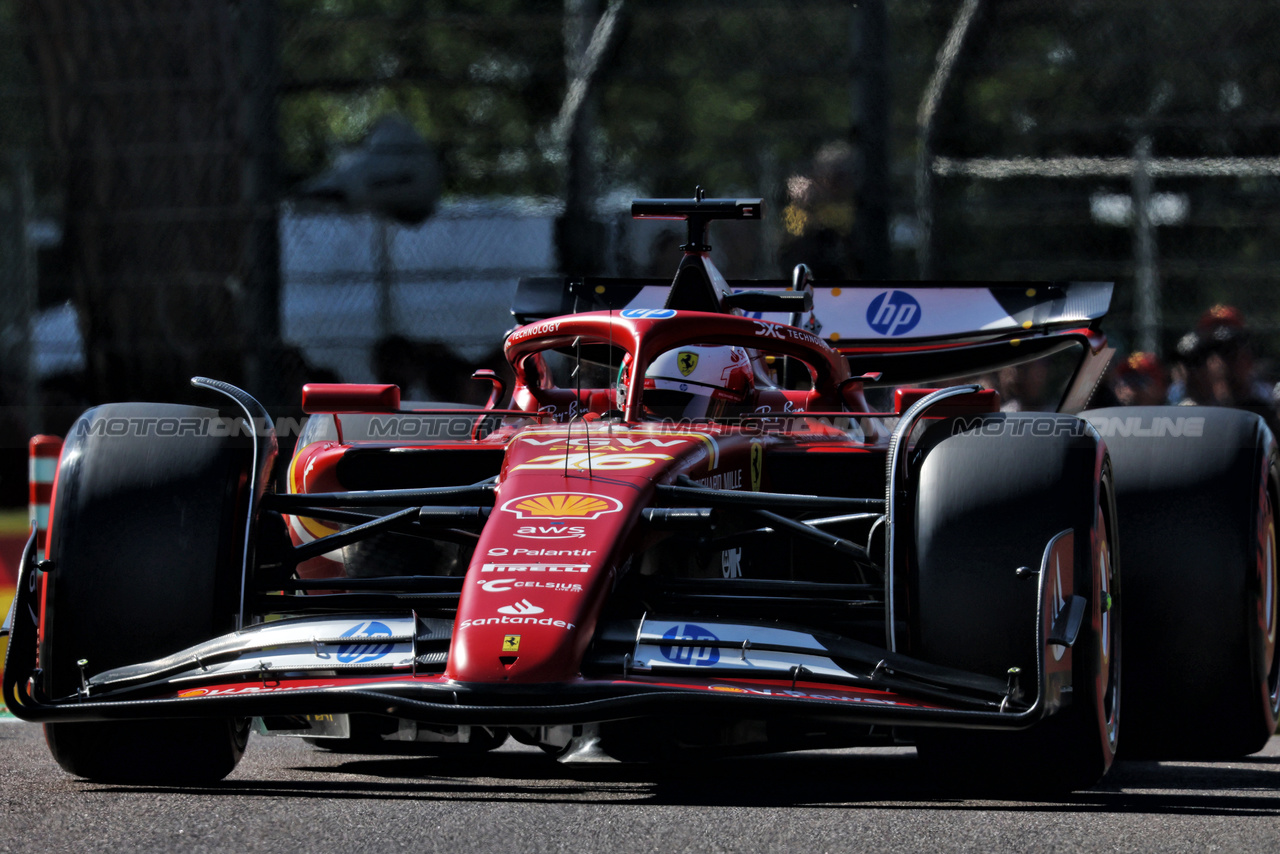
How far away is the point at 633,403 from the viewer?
17.7ft

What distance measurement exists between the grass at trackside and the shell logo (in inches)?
298

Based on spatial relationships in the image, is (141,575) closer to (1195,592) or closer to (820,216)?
(1195,592)

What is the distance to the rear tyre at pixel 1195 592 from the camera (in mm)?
5004

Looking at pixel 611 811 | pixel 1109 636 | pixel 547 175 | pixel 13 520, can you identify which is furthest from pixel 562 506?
pixel 13 520

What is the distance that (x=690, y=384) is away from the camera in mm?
5867

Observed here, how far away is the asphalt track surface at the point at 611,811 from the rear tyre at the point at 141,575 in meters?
0.12

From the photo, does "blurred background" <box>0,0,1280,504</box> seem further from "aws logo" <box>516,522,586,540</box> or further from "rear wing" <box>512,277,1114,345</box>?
"aws logo" <box>516,522,586,540</box>

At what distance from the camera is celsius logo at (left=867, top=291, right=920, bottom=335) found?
745 centimetres

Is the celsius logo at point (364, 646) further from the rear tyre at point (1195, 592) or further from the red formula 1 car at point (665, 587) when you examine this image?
the rear tyre at point (1195, 592)

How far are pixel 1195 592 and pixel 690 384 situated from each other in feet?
5.52

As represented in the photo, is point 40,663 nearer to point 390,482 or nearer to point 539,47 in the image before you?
point 390,482

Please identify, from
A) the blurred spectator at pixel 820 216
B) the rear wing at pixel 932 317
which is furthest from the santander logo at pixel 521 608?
the blurred spectator at pixel 820 216

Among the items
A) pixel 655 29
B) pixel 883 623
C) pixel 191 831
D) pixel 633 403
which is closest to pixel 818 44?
pixel 655 29

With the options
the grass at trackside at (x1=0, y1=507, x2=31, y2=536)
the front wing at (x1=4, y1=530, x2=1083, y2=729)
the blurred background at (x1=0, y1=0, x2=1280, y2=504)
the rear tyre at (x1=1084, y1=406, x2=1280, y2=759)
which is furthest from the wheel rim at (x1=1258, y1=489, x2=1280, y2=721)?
the grass at trackside at (x1=0, y1=507, x2=31, y2=536)
